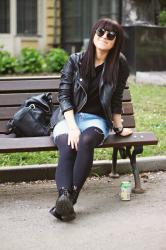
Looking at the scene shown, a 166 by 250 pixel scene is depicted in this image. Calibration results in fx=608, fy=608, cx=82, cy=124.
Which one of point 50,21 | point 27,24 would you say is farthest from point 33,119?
point 27,24

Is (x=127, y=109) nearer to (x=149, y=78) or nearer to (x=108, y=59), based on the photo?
(x=108, y=59)

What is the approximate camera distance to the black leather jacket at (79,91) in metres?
5.09

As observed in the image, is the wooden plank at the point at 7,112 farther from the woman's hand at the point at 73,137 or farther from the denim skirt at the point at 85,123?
the woman's hand at the point at 73,137

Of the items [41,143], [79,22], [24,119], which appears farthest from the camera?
[79,22]

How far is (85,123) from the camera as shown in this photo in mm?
5098

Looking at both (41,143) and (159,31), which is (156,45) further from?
(41,143)

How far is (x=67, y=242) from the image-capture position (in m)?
4.23

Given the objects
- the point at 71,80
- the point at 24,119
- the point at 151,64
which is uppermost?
the point at 71,80

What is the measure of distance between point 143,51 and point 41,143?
929 centimetres

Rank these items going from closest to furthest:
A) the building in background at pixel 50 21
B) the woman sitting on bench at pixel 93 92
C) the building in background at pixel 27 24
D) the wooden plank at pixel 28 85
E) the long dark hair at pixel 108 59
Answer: the woman sitting on bench at pixel 93 92 < the long dark hair at pixel 108 59 < the wooden plank at pixel 28 85 < the building in background at pixel 50 21 < the building in background at pixel 27 24

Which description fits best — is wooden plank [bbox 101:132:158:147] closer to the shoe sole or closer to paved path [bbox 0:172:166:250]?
paved path [bbox 0:172:166:250]

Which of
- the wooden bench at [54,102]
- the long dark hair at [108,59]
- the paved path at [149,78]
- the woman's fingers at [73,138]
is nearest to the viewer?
the woman's fingers at [73,138]

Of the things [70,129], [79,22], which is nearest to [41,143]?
[70,129]

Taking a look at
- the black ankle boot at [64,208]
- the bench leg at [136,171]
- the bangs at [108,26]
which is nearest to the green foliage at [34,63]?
the bench leg at [136,171]
